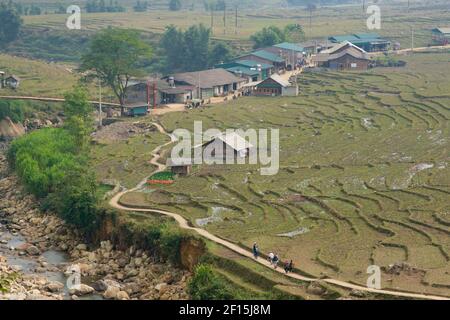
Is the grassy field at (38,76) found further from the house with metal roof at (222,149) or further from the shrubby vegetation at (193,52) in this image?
the house with metal roof at (222,149)

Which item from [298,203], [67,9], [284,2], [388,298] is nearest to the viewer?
[388,298]

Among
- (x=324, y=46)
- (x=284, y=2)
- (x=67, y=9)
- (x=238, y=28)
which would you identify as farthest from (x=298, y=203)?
(x=284, y=2)

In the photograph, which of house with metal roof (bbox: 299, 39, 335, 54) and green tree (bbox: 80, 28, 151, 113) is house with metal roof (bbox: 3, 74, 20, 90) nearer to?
green tree (bbox: 80, 28, 151, 113)

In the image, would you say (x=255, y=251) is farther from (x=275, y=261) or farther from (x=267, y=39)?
(x=267, y=39)

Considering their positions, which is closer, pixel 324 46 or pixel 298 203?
pixel 298 203

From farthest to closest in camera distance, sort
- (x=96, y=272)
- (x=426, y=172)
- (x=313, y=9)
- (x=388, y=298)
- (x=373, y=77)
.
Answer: (x=313, y=9), (x=373, y=77), (x=426, y=172), (x=96, y=272), (x=388, y=298)

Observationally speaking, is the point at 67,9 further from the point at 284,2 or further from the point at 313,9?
the point at 284,2

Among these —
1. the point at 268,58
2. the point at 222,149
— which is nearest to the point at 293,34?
the point at 268,58

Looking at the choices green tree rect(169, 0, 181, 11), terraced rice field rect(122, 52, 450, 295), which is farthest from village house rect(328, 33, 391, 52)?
green tree rect(169, 0, 181, 11)
